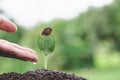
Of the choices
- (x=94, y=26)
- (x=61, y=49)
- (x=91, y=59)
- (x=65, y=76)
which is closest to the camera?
(x=65, y=76)

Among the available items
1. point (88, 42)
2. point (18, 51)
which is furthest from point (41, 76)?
point (88, 42)

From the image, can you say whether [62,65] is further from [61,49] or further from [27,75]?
[27,75]

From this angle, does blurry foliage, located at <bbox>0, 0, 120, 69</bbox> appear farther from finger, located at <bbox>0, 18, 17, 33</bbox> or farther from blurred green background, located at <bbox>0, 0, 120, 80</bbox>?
finger, located at <bbox>0, 18, 17, 33</bbox>

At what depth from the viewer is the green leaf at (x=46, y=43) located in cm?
129

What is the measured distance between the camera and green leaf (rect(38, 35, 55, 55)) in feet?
4.24

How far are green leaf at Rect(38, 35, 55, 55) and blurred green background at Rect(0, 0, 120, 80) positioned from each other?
18.1ft

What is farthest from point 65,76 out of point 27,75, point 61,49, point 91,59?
point 91,59

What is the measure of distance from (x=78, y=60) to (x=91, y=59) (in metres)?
0.28

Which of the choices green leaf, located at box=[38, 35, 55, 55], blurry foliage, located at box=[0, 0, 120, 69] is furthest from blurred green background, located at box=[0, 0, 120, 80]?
green leaf, located at box=[38, 35, 55, 55]

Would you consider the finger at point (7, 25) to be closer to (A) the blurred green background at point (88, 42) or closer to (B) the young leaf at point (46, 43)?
(B) the young leaf at point (46, 43)

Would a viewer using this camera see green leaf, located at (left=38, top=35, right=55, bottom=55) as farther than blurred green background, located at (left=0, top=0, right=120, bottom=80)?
No

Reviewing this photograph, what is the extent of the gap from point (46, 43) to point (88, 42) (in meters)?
7.84

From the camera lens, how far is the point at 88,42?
9.12 meters

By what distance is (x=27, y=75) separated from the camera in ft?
4.01
